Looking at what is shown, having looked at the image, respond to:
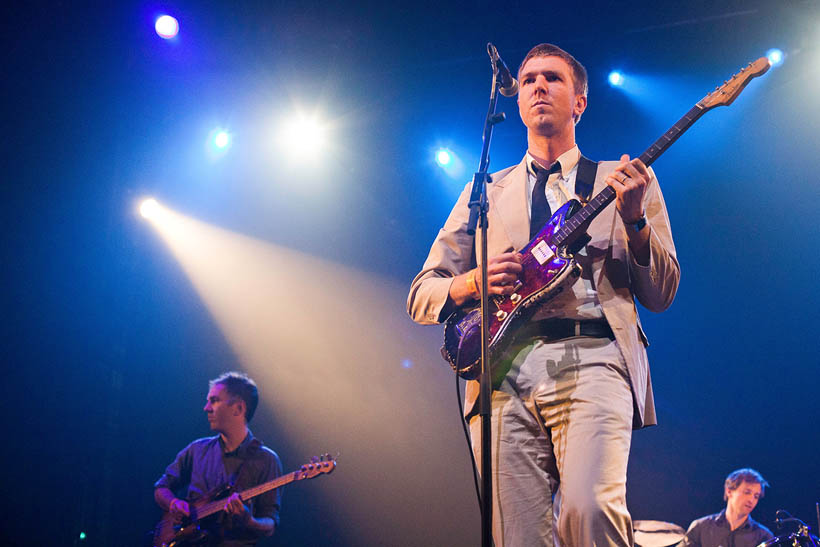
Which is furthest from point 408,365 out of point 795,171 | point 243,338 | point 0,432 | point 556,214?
point 556,214

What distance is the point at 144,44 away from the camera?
6.17m

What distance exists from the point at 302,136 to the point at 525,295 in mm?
5940

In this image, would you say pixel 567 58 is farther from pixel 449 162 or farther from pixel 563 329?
pixel 449 162

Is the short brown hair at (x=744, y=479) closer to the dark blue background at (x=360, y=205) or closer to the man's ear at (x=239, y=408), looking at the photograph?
the dark blue background at (x=360, y=205)

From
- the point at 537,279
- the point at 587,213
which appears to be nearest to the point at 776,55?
the point at 587,213

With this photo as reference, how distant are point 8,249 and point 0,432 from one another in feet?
5.45

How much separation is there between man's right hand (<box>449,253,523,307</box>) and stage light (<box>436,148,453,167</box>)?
19.4 feet

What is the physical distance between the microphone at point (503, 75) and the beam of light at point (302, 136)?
531 centimetres

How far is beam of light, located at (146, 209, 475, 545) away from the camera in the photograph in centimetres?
714

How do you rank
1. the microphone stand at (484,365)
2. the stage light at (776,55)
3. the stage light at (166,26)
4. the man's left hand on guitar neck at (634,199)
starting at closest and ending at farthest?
the microphone stand at (484,365) → the man's left hand on guitar neck at (634,199) → the stage light at (166,26) → the stage light at (776,55)

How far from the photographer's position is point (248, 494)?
5094mm

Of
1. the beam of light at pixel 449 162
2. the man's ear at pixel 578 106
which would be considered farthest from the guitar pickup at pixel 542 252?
A: the beam of light at pixel 449 162

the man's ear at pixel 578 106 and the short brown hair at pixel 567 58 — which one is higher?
the short brown hair at pixel 567 58

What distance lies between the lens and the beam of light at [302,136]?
7.41 metres
